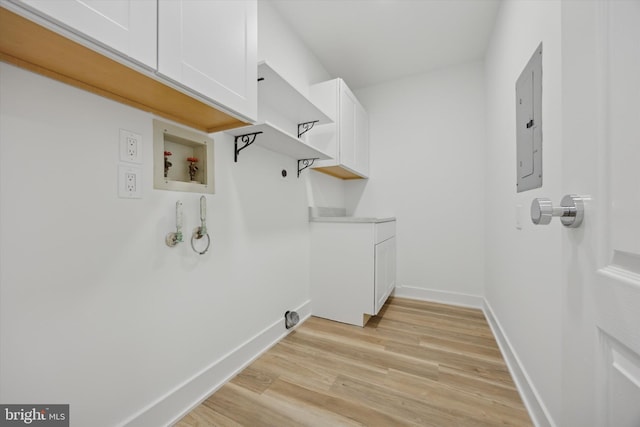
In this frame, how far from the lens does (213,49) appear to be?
101 cm

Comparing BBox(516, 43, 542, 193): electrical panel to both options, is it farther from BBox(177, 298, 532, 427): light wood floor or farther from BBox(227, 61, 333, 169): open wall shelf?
BBox(227, 61, 333, 169): open wall shelf

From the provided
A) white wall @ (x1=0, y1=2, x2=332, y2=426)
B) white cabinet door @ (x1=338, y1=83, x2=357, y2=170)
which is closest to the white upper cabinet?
white cabinet door @ (x1=338, y1=83, x2=357, y2=170)

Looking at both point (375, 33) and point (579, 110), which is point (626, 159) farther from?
point (375, 33)

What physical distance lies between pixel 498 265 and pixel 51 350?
2.48m

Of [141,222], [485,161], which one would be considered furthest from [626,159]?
[485,161]

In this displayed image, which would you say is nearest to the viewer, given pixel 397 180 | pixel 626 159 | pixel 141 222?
pixel 626 159

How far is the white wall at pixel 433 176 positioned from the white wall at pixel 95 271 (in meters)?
2.01

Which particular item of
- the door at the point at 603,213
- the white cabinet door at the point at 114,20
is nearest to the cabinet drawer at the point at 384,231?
the door at the point at 603,213

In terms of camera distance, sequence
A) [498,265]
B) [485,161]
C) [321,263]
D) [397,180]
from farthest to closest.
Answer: [397,180] → [485,161] → [321,263] → [498,265]

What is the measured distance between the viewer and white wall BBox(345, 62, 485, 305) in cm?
258

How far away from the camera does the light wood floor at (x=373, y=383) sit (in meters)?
1.18

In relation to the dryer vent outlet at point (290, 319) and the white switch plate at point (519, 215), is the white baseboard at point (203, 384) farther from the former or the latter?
the white switch plate at point (519, 215)

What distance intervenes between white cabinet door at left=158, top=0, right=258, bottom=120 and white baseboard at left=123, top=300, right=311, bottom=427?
51.6 inches

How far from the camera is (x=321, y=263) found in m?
2.28
